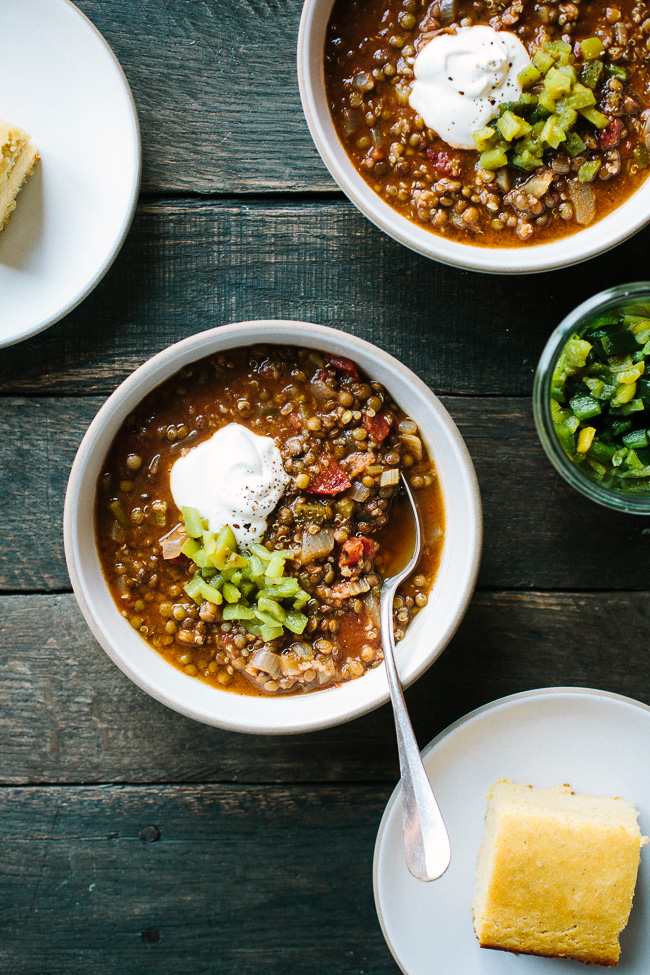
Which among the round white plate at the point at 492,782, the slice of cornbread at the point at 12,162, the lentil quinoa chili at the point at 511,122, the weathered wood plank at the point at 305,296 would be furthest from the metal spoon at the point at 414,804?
the slice of cornbread at the point at 12,162

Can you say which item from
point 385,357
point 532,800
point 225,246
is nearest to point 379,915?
point 532,800

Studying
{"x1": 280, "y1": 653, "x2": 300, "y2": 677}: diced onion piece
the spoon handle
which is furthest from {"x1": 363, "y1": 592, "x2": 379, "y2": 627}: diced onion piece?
{"x1": 280, "y1": 653, "x2": 300, "y2": 677}: diced onion piece

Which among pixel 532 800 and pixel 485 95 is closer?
pixel 485 95

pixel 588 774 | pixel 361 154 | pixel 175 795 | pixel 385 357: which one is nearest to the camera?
pixel 385 357

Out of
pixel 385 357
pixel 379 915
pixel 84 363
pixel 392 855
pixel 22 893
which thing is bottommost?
pixel 22 893

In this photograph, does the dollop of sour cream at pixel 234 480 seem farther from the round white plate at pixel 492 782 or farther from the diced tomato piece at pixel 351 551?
the round white plate at pixel 492 782

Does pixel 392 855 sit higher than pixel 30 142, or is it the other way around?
pixel 30 142

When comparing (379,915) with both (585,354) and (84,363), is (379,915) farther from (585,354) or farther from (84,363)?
(84,363)
